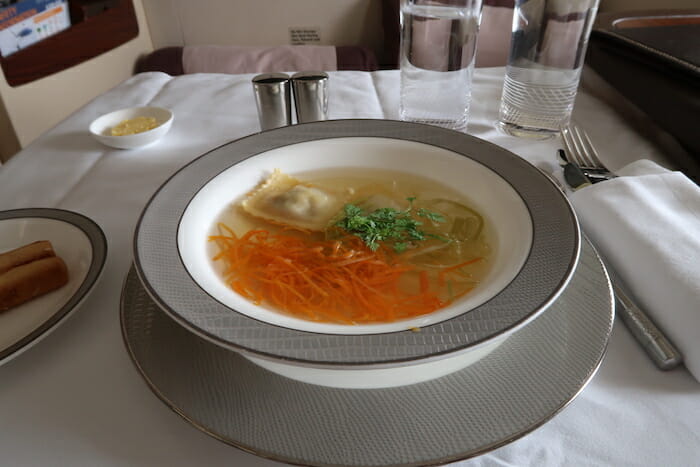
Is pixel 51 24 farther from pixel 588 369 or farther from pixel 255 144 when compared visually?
pixel 588 369

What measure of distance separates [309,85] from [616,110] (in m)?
0.82

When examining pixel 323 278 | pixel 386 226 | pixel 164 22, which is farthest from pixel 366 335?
pixel 164 22

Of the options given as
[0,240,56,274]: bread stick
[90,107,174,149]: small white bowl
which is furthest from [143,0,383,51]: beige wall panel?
[0,240,56,274]: bread stick

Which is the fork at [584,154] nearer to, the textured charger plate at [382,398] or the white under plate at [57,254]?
the textured charger plate at [382,398]

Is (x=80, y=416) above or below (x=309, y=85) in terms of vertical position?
below

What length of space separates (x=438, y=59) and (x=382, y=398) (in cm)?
88

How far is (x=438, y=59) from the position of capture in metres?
1.15

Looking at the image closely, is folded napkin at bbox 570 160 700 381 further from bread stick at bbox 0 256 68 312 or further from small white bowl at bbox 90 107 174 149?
small white bowl at bbox 90 107 174 149

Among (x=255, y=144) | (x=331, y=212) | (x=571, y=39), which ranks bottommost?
(x=331, y=212)

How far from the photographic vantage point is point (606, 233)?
0.74 meters

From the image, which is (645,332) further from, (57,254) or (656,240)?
(57,254)

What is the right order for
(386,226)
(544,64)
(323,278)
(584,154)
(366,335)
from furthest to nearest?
1. (544,64)
2. (584,154)
3. (386,226)
4. (323,278)
5. (366,335)

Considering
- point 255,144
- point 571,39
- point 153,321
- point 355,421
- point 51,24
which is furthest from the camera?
point 51,24

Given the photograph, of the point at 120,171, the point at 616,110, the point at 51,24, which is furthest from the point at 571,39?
the point at 51,24
